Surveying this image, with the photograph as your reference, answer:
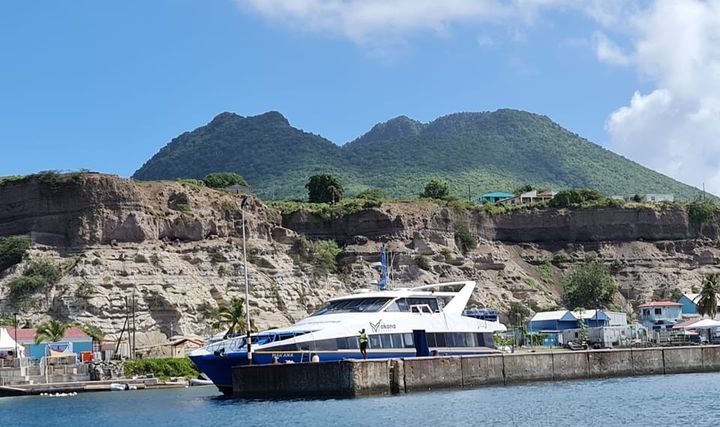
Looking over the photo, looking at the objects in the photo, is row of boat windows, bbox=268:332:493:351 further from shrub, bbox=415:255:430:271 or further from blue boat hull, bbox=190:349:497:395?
shrub, bbox=415:255:430:271

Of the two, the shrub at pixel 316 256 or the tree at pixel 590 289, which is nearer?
the shrub at pixel 316 256

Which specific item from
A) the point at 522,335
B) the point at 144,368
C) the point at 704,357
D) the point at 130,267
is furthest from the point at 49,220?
the point at 704,357

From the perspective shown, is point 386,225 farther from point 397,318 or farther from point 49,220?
point 397,318

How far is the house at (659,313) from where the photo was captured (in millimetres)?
103250

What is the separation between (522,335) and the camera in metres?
96.0

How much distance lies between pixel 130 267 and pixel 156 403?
38.4 metres

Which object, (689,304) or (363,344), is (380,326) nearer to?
(363,344)

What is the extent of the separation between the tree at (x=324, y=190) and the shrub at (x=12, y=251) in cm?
4162

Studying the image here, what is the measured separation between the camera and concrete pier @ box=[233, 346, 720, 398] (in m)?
46.2

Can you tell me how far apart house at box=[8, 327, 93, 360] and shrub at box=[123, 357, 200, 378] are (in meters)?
4.29

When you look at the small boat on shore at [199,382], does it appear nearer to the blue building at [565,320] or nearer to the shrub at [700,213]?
the blue building at [565,320]

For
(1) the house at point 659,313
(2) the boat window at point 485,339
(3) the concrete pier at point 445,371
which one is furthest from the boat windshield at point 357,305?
(1) the house at point 659,313

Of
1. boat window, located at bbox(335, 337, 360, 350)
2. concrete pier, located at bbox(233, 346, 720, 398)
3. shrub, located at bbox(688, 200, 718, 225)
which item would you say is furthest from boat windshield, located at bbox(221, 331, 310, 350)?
shrub, located at bbox(688, 200, 718, 225)

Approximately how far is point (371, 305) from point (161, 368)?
28.3 m
